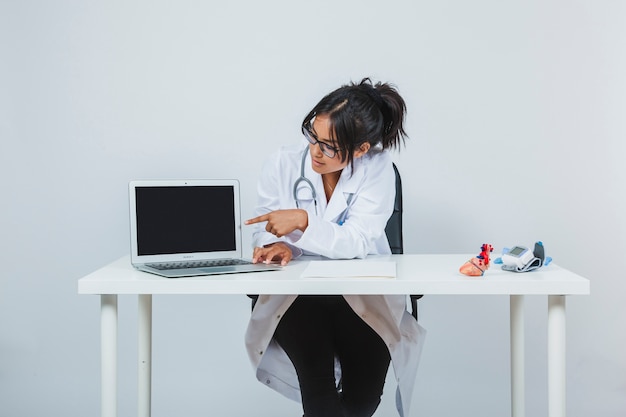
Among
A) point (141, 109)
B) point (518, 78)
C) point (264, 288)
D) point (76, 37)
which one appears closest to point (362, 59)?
point (518, 78)

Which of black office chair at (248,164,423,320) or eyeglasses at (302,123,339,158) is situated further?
black office chair at (248,164,423,320)

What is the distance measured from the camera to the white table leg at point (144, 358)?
6.42 ft

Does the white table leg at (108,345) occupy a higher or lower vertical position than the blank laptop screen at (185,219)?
lower

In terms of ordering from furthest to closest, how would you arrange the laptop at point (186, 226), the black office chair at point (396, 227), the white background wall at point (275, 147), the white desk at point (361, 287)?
1. the white background wall at point (275, 147)
2. the black office chair at point (396, 227)
3. the laptop at point (186, 226)
4. the white desk at point (361, 287)

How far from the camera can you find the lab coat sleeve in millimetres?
1760

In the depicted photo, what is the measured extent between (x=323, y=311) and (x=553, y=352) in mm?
524

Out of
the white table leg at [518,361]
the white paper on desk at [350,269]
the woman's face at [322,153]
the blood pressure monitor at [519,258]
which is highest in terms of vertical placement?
the woman's face at [322,153]

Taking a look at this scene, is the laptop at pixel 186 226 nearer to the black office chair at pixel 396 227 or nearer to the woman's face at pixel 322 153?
the woman's face at pixel 322 153

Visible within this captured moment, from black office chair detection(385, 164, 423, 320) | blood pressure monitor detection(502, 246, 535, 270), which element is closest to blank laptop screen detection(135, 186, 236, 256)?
black office chair detection(385, 164, 423, 320)

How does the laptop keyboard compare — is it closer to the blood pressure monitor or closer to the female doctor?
the female doctor

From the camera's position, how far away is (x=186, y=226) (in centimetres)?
179

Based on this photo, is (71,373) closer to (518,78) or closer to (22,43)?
(22,43)

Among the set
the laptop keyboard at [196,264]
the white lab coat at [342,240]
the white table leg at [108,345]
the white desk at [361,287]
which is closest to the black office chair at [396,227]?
the white lab coat at [342,240]

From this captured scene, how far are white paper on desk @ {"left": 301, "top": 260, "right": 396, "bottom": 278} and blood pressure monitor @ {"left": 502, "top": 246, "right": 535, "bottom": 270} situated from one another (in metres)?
0.23
